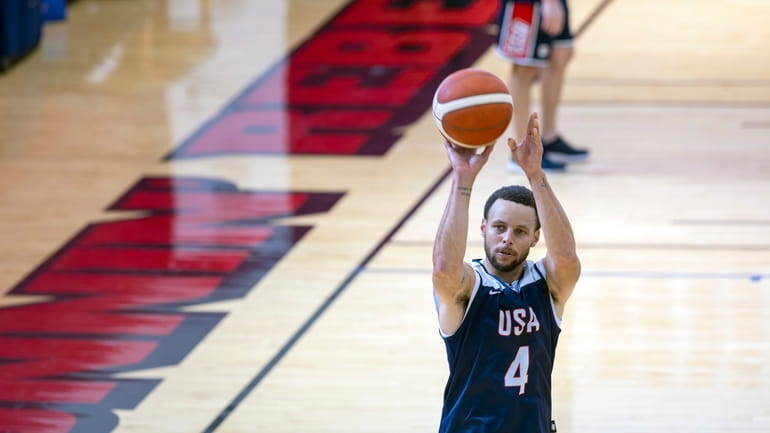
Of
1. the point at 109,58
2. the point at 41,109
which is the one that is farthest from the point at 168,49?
the point at 41,109

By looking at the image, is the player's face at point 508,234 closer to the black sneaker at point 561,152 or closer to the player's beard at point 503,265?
the player's beard at point 503,265

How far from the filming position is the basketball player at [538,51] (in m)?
8.09

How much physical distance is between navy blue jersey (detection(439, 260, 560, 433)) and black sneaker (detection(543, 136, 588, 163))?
464 centimetres

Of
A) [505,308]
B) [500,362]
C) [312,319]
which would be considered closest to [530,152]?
[505,308]

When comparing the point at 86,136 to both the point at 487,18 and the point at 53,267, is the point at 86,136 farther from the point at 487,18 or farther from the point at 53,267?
the point at 487,18

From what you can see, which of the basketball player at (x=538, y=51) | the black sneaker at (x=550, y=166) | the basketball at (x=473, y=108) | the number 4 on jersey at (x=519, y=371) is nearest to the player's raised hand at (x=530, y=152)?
the basketball at (x=473, y=108)

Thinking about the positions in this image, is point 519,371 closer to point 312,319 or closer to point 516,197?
point 516,197

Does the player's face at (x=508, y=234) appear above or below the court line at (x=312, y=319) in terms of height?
above

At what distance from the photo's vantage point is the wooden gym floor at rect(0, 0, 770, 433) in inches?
230

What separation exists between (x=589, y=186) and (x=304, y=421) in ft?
10.5

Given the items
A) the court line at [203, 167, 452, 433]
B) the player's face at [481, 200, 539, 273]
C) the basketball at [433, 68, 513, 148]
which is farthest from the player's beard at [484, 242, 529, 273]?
the court line at [203, 167, 452, 433]

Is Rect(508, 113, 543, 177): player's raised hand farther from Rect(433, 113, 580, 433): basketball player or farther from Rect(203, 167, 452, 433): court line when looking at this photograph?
Rect(203, 167, 452, 433): court line

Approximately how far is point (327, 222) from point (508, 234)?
384 cm

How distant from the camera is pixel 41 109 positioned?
9859 mm
